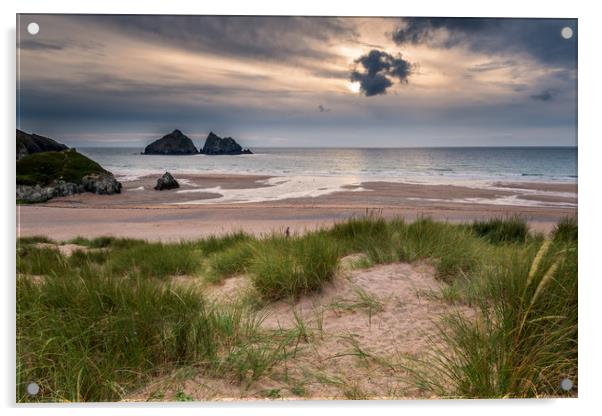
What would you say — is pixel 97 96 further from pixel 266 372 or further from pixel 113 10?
pixel 266 372

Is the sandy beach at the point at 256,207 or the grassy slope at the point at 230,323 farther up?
the sandy beach at the point at 256,207

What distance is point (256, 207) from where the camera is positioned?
3.95 meters

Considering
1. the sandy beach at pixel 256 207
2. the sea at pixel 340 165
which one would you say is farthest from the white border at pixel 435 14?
A: the sea at pixel 340 165

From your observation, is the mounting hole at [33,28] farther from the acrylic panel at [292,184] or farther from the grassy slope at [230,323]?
the grassy slope at [230,323]

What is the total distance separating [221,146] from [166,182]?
522 mm

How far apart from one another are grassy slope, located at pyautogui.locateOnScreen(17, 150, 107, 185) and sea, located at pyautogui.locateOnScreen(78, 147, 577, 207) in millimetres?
126

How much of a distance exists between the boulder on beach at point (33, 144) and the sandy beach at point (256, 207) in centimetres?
41

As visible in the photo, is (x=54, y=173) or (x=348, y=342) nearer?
(x=348, y=342)

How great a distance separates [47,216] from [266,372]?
198cm

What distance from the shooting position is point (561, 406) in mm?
3033

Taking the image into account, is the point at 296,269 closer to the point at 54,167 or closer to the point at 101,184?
the point at 101,184

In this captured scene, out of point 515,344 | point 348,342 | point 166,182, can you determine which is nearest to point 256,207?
point 166,182

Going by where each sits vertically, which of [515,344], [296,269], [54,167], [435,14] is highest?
[435,14]

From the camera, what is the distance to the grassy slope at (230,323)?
102 inches
